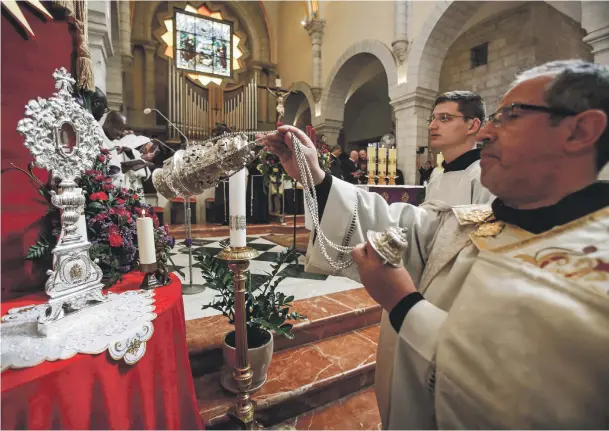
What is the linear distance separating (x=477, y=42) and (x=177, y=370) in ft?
27.1

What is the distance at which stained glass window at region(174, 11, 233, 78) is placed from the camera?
9.54 metres

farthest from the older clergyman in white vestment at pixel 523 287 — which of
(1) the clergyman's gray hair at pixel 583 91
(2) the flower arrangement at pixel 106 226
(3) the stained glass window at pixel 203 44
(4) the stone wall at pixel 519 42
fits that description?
(3) the stained glass window at pixel 203 44

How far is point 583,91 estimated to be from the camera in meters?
0.62

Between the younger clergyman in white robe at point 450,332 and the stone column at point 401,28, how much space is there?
5970 mm

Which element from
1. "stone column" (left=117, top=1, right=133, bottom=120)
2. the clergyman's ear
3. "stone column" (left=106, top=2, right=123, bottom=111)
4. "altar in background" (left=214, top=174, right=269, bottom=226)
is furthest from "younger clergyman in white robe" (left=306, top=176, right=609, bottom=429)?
"stone column" (left=117, top=1, right=133, bottom=120)

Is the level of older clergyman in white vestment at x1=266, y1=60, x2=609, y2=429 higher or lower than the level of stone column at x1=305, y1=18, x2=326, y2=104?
lower

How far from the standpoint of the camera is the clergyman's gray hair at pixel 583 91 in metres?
0.61

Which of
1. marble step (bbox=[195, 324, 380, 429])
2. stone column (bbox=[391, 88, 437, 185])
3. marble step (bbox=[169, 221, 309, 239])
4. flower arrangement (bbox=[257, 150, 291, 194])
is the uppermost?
stone column (bbox=[391, 88, 437, 185])

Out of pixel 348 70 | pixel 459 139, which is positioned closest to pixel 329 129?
pixel 348 70

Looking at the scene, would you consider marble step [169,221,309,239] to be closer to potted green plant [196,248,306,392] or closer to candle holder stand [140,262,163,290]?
potted green plant [196,248,306,392]

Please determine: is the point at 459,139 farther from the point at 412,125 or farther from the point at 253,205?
the point at 253,205

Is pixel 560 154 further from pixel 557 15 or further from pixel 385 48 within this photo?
pixel 557 15

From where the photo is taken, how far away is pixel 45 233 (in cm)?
127

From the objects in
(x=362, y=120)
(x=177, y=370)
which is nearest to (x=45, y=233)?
(x=177, y=370)
